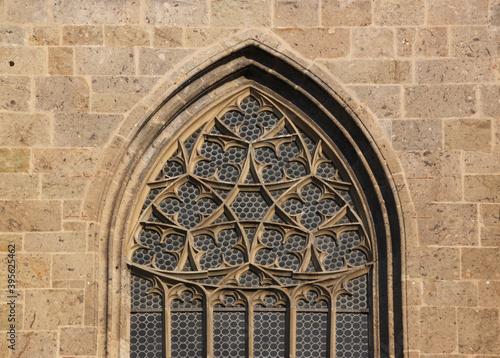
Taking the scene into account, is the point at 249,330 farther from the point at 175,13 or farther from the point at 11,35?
the point at 11,35

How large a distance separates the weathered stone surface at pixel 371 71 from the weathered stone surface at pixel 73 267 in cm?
320

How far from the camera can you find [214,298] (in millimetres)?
13500

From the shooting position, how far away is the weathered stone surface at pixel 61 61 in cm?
1359

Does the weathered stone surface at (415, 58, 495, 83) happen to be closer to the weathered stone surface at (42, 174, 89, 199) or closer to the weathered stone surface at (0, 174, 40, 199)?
the weathered stone surface at (42, 174, 89, 199)

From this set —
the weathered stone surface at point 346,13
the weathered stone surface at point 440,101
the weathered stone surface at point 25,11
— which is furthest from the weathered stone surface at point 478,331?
the weathered stone surface at point 25,11

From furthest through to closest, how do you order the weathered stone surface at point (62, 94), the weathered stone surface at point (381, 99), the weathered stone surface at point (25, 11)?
1. the weathered stone surface at point (25, 11)
2. the weathered stone surface at point (381, 99)
3. the weathered stone surface at point (62, 94)

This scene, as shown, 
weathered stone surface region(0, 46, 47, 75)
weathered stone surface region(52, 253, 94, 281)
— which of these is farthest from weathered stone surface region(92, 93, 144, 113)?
weathered stone surface region(52, 253, 94, 281)

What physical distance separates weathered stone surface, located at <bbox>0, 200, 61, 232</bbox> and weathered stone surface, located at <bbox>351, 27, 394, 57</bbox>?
3532 mm

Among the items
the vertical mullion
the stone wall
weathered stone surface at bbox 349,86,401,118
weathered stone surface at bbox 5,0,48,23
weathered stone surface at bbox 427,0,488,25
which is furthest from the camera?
weathered stone surface at bbox 427,0,488,25

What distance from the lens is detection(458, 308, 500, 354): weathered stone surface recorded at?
12.9 m

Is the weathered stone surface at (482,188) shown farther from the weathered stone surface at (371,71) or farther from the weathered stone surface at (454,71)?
the weathered stone surface at (371,71)

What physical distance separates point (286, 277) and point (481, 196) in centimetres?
215

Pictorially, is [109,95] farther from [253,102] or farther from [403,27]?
[403,27]

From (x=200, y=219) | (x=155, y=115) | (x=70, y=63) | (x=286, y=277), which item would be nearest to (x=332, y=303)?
(x=286, y=277)
